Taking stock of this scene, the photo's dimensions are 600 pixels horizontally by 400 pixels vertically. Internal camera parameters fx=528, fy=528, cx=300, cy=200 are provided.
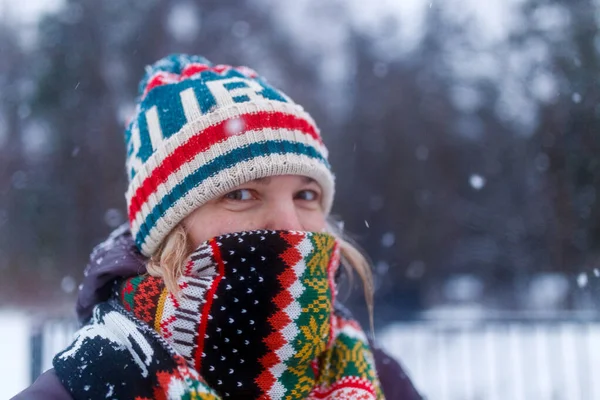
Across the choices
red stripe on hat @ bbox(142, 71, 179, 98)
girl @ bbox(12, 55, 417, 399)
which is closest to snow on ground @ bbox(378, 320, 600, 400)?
girl @ bbox(12, 55, 417, 399)

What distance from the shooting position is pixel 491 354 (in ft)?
14.7

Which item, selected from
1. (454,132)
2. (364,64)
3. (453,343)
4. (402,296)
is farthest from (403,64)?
(453,343)

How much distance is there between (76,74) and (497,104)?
14.3 feet

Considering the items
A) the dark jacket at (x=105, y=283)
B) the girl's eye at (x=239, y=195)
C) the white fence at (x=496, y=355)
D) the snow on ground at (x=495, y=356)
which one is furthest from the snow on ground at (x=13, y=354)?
the snow on ground at (x=495, y=356)

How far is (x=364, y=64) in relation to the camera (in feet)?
20.6

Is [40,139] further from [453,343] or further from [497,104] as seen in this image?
[497,104]

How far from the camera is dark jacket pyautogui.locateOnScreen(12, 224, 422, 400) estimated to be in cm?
108

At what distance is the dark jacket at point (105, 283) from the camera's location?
1082 millimetres

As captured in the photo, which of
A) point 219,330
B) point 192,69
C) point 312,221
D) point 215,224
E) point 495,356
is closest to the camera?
point 219,330

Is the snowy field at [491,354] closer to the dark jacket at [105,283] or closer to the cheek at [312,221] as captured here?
the dark jacket at [105,283]

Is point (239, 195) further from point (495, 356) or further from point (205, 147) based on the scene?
point (495, 356)

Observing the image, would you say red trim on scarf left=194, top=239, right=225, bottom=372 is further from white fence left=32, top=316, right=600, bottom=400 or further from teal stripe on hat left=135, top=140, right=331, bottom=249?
white fence left=32, top=316, right=600, bottom=400

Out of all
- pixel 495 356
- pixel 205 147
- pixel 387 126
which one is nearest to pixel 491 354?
pixel 495 356

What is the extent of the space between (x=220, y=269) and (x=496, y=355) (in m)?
3.94
